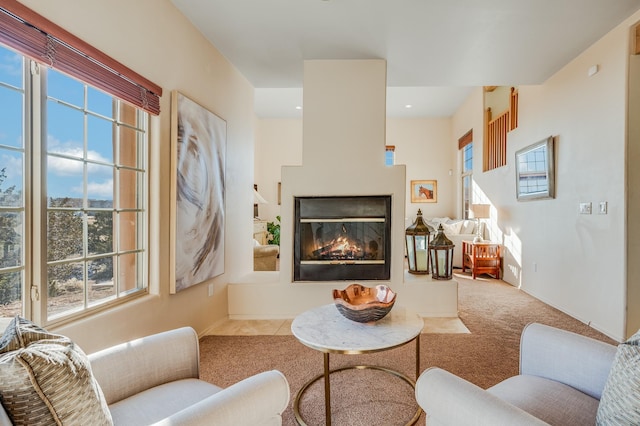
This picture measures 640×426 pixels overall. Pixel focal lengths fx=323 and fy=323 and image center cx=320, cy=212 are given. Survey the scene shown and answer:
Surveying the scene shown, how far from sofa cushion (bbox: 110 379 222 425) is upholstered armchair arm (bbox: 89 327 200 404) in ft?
0.12

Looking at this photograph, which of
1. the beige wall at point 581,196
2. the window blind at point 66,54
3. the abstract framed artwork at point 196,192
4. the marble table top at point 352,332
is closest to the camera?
the window blind at point 66,54

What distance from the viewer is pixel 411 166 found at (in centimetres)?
789

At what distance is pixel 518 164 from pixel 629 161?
5.75ft

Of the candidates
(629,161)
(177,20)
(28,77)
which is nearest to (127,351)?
(28,77)

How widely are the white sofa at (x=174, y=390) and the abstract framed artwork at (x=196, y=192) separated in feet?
3.88

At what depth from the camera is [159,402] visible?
45.4 inches

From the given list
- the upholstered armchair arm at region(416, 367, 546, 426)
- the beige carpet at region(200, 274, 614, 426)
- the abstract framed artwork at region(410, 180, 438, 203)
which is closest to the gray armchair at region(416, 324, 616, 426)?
the upholstered armchair arm at region(416, 367, 546, 426)

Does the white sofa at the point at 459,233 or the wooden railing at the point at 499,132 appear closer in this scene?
the wooden railing at the point at 499,132

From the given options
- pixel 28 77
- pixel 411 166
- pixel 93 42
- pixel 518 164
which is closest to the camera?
pixel 28 77

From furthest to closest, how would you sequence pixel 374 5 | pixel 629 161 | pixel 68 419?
pixel 629 161, pixel 374 5, pixel 68 419

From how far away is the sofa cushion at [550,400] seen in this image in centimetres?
106

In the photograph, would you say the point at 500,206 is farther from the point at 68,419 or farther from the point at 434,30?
the point at 68,419

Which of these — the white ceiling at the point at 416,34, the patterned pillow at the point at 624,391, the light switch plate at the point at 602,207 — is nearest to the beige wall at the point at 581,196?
the light switch plate at the point at 602,207

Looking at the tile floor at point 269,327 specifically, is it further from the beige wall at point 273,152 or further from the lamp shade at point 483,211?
the beige wall at point 273,152
